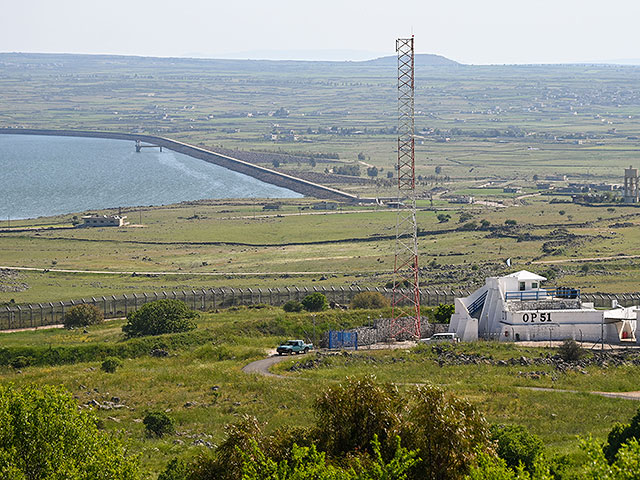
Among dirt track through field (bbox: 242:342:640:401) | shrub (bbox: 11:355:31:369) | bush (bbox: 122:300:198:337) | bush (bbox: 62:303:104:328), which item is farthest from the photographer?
bush (bbox: 62:303:104:328)

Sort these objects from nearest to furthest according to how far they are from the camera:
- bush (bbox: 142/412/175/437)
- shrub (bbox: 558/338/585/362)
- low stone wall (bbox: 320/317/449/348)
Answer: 1. bush (bbox: 142/412/175/437)
2. shrub (bbox: 558/338/585/362)
3. low stone wall (bbox: 320/317/449/348)

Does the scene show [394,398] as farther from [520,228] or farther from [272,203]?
[272,203]

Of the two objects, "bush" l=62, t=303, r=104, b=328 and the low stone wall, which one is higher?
the low stone wall

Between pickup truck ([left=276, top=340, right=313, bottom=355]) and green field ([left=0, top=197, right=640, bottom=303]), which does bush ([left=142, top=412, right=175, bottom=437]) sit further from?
green field ([left=0, top=197, right=640, bottom=303])

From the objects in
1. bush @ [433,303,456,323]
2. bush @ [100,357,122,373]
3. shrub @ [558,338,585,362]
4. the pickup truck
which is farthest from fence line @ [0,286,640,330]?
bush @ [100,357,122,373]

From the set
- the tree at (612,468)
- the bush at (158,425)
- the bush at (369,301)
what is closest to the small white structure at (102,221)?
the bush at (369,301)

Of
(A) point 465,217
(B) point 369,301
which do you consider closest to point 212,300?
→ (B) point 369,301

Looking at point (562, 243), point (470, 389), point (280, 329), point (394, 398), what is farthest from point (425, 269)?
point (394, 398)
